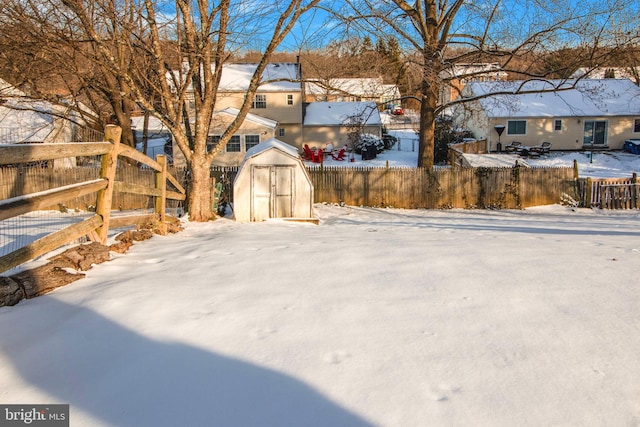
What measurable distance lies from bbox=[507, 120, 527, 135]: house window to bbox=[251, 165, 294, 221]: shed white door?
79.6 ft

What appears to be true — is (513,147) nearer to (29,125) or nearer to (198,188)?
(198,188)

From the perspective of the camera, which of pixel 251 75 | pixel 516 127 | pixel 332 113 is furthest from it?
pixel 332 113

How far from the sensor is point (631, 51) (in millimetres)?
17938

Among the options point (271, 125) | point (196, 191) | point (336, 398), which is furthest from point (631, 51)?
point (336, 398)

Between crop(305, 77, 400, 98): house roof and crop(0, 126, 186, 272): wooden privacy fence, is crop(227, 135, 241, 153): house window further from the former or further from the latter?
crop(0, 126, 186, 272): wooden privacy fence

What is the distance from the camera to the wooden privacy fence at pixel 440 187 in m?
20.3

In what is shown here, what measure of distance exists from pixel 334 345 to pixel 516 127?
3433 centimetres

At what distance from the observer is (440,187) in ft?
67.2

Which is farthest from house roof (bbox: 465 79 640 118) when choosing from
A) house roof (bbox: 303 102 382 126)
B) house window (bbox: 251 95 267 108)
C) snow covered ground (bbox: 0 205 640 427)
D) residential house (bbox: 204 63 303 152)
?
snow covered ground (bbox: 0 205 640 427)

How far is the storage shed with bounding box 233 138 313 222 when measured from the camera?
14.6 metres

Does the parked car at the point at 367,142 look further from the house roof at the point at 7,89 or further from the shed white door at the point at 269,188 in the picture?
the house roof at the point at 7,89

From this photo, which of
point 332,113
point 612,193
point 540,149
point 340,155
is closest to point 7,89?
point 340,155

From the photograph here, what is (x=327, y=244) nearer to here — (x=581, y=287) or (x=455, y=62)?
(x=581, y=287)

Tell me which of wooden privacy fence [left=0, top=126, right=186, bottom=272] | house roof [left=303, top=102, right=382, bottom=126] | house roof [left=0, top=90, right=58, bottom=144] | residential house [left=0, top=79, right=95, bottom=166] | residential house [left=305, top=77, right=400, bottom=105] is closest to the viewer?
wooden privacy fence [left=0, top=126, right=186, bottom=272]
